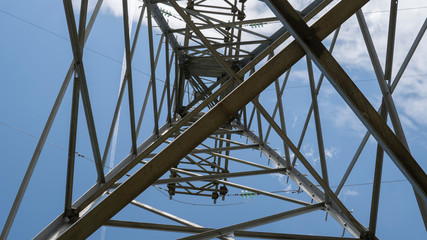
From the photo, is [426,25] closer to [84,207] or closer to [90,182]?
[84,207]

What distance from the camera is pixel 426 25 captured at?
25.6 feet

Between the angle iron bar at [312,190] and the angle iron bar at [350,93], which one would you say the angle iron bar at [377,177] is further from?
the angle iron bar at [350,93]

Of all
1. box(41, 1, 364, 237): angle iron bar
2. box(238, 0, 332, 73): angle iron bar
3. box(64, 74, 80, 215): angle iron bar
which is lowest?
box(41, 1, 364, 237): angle iron bar

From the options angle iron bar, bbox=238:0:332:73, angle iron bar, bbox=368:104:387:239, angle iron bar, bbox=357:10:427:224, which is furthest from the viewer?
angle iron bar, bbox=238:0:332:73

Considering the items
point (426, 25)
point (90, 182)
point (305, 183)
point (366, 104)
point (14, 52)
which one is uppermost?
point (14, 52)

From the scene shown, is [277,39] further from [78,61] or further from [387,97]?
[78,61]

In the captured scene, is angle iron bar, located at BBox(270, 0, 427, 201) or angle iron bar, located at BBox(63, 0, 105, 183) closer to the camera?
angle iron bar, located at BBox(270, 0, 427, 201)

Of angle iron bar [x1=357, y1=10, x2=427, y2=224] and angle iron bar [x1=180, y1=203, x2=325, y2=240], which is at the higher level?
angle iron bar [x1=357, y1=10, x2=427, y2=224]

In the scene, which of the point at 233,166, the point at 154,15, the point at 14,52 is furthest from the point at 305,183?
the point at 233,166

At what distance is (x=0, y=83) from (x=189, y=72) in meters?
13.8

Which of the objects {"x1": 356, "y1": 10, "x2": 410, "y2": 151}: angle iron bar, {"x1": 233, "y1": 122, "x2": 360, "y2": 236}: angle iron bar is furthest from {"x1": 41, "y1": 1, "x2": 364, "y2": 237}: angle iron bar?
{"x1": 233, "y1": 122, "x2": 360, "y2": 236}: angle iron bar

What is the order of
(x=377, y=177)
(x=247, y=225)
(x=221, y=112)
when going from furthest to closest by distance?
(x=247, y=225), (x=377, y=177), (x=221, y=112)

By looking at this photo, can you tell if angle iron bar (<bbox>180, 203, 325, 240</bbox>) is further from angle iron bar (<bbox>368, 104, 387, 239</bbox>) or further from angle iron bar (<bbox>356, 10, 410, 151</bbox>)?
angle iron bar (<bbox>356, 10, 410, 151</bbox>)

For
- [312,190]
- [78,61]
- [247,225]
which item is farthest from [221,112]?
[312,190]
